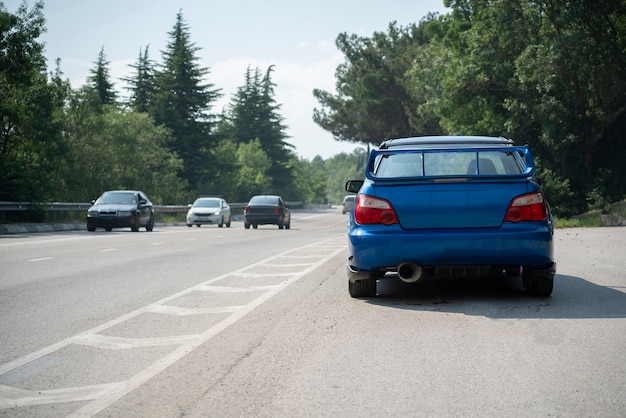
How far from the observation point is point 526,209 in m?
8.74

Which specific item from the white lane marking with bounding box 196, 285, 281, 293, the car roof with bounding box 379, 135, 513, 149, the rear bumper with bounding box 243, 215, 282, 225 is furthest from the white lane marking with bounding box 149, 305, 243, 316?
the rear bumper with bounding box 243, 215, 282, 225

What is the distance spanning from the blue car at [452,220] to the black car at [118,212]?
2335 centimetres

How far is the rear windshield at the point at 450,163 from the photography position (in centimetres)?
903

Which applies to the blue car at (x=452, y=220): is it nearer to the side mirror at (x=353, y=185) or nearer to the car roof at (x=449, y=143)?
the car roof at (x=449, y=143)

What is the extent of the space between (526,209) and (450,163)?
3.11ft

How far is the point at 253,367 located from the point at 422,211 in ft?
11.5

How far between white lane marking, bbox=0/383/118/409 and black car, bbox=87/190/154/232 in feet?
86.5

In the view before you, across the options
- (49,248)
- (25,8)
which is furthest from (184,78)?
(49,248)

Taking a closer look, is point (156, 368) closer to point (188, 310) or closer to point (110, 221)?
point (188, 310)

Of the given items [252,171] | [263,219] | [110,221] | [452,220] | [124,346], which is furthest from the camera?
[252,171]

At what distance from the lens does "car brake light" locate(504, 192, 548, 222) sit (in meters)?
8.73

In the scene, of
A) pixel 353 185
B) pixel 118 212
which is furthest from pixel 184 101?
pixel 353 185

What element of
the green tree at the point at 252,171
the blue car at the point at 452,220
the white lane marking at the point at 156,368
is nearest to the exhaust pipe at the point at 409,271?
the blue car at the point at 452,220

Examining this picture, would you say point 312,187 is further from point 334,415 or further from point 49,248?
point 334,415
